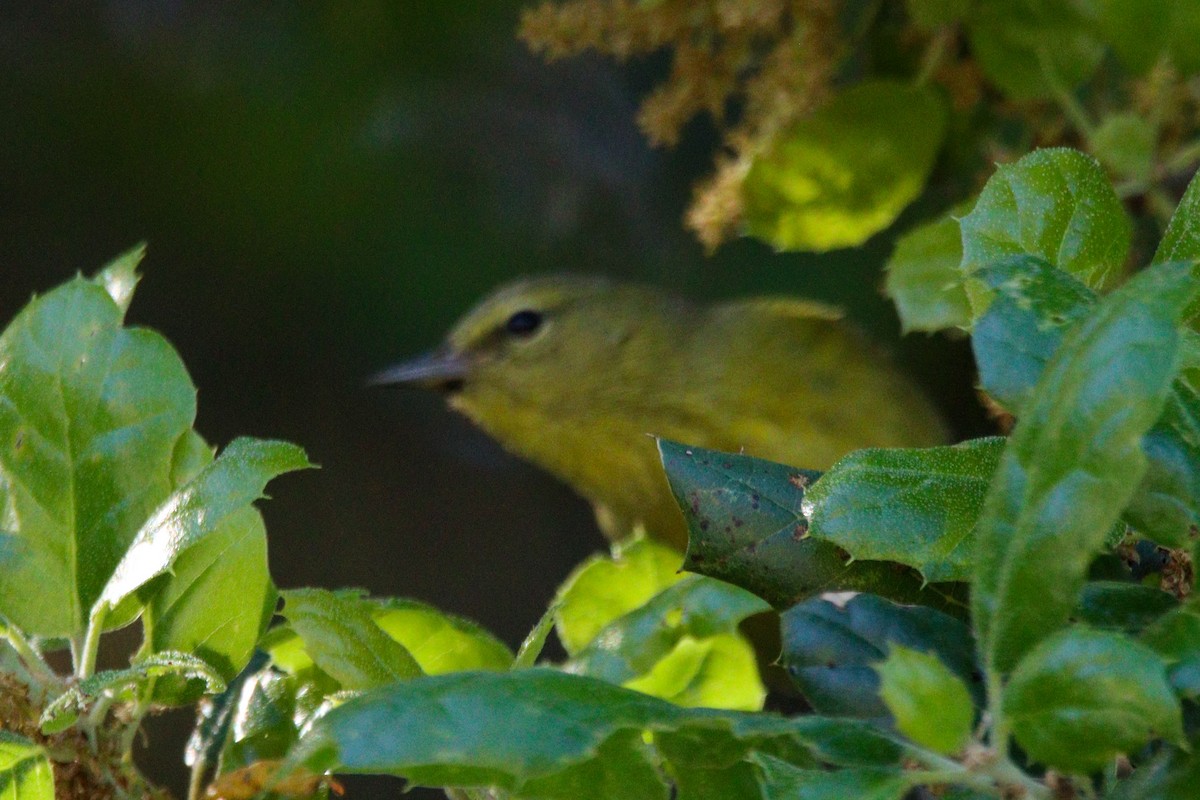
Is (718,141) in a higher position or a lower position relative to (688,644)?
lower

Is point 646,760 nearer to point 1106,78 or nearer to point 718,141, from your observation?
point 1106,78

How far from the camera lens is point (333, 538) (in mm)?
3201

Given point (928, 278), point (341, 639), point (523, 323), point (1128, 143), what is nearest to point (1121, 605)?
point (341, 639)

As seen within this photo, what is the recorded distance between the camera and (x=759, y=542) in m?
0.64

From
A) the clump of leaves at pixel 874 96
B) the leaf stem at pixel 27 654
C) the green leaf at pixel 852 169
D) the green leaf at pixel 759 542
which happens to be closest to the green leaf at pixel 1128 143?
the clump of leaves at pixel 874 96

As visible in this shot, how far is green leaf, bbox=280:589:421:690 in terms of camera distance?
633mm

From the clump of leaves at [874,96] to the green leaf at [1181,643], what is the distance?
868 millimetres

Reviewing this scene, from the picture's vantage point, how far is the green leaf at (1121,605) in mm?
534

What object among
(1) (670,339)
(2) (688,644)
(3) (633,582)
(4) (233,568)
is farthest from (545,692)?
(1) (670,339)

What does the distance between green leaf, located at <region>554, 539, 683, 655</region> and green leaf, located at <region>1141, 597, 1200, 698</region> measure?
0.48 meters

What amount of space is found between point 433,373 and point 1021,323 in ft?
6.16

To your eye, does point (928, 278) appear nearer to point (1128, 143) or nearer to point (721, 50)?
point (1128, 143)

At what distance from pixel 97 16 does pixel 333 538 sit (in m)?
1.20

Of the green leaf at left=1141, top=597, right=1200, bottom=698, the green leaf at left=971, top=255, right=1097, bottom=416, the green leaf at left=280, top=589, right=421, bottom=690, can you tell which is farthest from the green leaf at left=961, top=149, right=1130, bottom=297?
the green leaf at left=280, top=589, right=421, bottom=690
